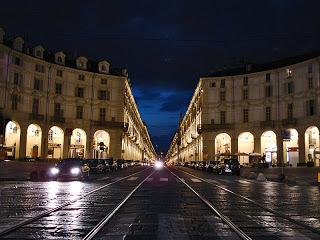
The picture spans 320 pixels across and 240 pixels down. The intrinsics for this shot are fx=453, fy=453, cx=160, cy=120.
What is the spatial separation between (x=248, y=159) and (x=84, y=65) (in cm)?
2997

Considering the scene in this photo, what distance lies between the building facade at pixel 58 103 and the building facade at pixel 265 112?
15.4m

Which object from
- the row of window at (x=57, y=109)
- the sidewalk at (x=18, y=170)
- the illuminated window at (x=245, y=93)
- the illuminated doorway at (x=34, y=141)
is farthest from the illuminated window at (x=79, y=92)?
the sidewalk at (x=18, y=170)

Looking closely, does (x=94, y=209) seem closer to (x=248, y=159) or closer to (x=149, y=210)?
(x=149, y=210)

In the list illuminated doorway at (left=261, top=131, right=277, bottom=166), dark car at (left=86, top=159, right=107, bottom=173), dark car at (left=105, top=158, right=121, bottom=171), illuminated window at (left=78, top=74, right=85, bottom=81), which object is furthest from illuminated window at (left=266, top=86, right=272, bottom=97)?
dark car at (left=86, top=159, right=107, bottom=173)

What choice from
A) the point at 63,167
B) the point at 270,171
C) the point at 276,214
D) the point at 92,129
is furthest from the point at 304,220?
the point at 92,129

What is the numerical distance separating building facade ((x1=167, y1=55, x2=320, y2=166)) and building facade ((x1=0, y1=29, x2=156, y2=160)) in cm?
1544

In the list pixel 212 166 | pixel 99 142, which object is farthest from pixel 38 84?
pixel 212 166

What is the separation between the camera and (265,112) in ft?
225

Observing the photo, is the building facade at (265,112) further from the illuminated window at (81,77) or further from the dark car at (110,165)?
the illuminated window at (81,77)

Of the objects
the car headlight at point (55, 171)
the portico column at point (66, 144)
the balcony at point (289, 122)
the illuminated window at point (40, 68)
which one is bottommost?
the car headlight at point (55, 171)

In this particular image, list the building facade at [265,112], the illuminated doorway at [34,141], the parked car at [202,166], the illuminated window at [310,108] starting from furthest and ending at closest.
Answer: the parked car at [202,166], the building facade at [265,112], the illuminated doorway at [34,141], the illuminated window at [310,108]

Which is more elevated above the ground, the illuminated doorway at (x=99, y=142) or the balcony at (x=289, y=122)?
the balcony at (x=289, y=122)

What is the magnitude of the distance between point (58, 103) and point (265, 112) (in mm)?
30875

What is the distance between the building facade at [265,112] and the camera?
195 ft
